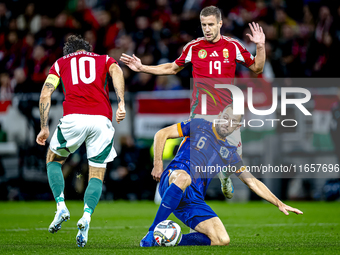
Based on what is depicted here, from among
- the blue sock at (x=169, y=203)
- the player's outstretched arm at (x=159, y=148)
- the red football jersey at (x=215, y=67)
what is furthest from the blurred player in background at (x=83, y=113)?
the red football jersey at (x=215, y=67)

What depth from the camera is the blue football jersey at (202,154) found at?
562 cm

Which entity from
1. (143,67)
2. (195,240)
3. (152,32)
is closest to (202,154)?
(195,240)

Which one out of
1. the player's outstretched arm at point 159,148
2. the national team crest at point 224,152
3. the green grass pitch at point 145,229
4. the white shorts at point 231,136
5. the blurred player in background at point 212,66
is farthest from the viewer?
the blurred player in background at point 212,66

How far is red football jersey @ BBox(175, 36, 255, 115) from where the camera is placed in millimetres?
6633

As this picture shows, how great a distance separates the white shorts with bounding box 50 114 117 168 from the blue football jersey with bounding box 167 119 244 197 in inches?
35.2

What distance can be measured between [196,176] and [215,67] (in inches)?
→ 65.0

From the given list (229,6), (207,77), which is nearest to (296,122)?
(229,6)

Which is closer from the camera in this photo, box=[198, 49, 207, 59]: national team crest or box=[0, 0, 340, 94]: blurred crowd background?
box=[198, 49, 207, 59]: national team crest

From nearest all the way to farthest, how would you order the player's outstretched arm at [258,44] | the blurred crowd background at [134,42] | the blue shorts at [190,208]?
the blue shorts at [190,208], the player's outstretched arm at [258,44], the blurred crowd background at [134,42]

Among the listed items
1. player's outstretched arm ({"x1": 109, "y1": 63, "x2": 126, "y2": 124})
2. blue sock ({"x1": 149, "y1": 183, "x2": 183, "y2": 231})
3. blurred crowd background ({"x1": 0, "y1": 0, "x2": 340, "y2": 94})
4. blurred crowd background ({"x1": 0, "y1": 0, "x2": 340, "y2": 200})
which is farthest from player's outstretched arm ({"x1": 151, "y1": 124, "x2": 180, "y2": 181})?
blurred crowd background ({"x1": 0, "y1": 0, "x2": 340, "y2": 94})

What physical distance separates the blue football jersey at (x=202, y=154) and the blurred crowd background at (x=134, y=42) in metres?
5.98

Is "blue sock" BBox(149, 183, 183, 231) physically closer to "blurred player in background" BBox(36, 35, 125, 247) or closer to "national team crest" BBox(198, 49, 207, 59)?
"blurred player in background" BBox(36, 35, 125, 247)

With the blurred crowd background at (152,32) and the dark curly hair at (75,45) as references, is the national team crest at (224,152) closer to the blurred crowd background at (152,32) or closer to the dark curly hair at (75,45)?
the dark curly hair at (75,45)

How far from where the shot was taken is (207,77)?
6.69m
